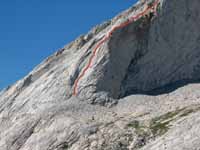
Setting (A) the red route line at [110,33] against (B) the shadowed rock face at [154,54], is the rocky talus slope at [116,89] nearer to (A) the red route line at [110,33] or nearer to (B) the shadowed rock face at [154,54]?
(B) the shadowed rock face at [154,54]

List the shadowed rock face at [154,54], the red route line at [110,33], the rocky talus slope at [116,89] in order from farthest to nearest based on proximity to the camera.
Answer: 1. the red route line at [110,33]
2. the shadowed rock face at [154,54]
3. the rocky talus slope at [116,89]

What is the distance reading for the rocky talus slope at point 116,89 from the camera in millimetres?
57719

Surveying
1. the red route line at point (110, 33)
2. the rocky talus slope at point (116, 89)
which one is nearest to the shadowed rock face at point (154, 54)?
the rocky talus slope at point (116, 89)

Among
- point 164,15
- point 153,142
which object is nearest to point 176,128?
point 153,142

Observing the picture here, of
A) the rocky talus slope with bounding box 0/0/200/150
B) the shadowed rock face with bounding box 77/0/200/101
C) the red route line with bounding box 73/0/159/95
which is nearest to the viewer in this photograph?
the rocky talus slope with bounding box 0/0/200/150

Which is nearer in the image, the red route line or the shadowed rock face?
the shadowed rock face

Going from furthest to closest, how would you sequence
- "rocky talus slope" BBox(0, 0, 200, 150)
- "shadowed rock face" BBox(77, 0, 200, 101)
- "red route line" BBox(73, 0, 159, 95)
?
"red route line" BBox(73, 0, 159, 95) < "shadowed rock face" BBox(77, 0, 200, 101) < "rocky talus slope" BBox(0, 0, 200, 150)

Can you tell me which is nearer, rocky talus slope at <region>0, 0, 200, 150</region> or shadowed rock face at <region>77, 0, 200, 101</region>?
rocky talus slope at <region>0, 0, 200, 150</region>

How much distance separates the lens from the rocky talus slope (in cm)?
5772

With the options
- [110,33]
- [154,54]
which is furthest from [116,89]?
[110,33]

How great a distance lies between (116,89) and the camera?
219ft

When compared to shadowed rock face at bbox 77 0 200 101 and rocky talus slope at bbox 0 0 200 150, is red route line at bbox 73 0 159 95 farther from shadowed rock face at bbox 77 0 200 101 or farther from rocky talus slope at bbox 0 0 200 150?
shadowed rock face at bbox 77 0 200 101

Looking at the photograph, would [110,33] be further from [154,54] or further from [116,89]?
[116,89]

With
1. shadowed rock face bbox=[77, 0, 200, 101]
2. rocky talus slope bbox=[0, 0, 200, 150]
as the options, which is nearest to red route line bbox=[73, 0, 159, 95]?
rocky talus slope bbox=[0, 0, 200, 150]
